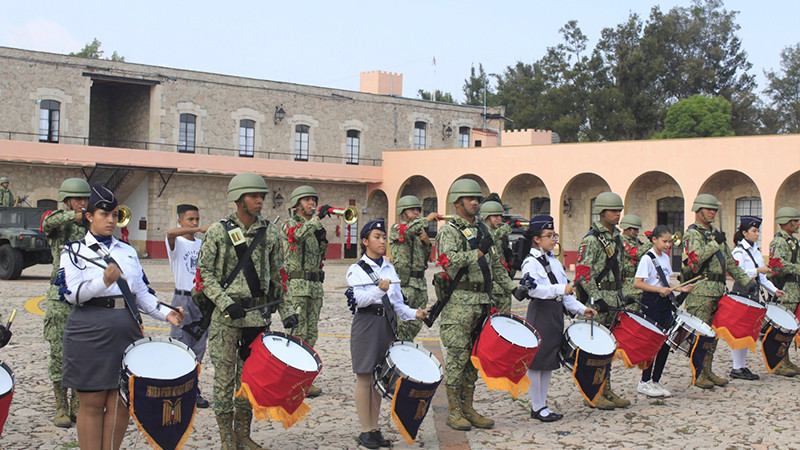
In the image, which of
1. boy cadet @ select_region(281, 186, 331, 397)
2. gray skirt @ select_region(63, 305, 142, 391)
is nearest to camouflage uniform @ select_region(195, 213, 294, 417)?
gray skirt @ select_region(63, 305, 142, 391)

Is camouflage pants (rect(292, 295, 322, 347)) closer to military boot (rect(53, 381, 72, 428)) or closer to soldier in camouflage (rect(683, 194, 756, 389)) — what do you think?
military boot (rect(53, 381, 72, 428))

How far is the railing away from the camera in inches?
1107

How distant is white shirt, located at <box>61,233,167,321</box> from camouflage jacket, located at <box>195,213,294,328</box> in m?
0.39

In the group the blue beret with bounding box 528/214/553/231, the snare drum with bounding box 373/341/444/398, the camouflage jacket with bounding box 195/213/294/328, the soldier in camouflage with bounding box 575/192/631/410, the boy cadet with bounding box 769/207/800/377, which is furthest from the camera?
the boy cadet with bounding box 769/207/800/377

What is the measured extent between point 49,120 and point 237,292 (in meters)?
25.8

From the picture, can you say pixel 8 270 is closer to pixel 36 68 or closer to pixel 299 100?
pixel 36 68

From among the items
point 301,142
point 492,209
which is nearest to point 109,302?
point 492,209

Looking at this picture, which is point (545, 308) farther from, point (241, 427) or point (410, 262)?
point (241, 427)

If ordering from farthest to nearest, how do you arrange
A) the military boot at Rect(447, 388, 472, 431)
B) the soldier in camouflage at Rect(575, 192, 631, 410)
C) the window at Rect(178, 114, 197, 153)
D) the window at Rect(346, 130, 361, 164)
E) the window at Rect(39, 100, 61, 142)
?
the window at Rect(346, 130, 361, 164)
the window at Rect(178, 114, 197, 153)
the window at Rect(39, 100, 61, 142)
the soldier in camouflage at Rect(575, 192, 631, 410)
the military boot at Rect(447, 388, 472, 431)

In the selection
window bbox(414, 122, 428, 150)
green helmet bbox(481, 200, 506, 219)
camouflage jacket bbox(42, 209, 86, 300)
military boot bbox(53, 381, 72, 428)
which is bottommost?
military boot bbox(53, 381, 72, 428)

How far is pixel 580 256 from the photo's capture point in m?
7.84

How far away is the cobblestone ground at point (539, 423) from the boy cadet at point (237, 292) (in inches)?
24.3

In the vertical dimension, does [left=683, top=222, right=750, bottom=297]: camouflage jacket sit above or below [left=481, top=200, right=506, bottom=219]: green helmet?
below

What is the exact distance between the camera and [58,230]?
22.9 feet
